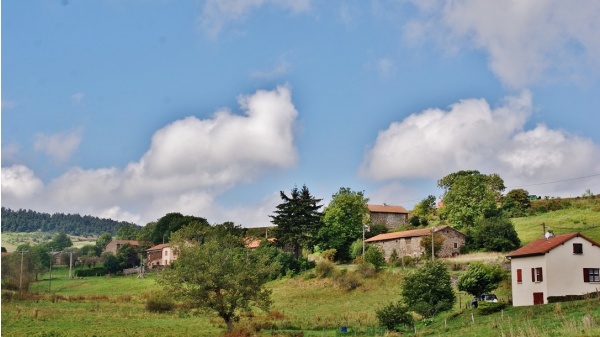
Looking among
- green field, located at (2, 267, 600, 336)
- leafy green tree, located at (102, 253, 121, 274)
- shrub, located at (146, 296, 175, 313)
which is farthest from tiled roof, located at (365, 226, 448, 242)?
leafy green tree, located at (102, 253, 121, 274)

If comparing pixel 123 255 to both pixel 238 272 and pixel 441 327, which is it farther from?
pixel 441 327

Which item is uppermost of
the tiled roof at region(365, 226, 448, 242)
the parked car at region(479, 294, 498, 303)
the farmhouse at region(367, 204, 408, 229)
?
the farmhouse at region(367, 204, 408, 229)

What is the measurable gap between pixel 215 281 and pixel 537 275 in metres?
25.3

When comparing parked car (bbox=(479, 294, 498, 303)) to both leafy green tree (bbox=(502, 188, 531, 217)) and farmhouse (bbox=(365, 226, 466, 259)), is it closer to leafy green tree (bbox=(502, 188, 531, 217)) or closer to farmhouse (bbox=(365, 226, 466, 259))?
farmhouse (bbox=(365, 226, 466, 259))

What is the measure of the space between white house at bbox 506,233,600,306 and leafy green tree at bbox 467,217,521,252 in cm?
2676

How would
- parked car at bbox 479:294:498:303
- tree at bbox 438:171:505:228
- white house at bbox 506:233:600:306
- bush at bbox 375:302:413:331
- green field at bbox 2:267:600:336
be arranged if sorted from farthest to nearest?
tree at bbox 438:171:505:228, parked car at bbox 479:294:498:303, white house at bbox 506:233:600:306, bush at bbox 375:302:413:331, green field at bbox 2:267:600:336

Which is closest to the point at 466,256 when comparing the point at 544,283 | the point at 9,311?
the point at 544,283

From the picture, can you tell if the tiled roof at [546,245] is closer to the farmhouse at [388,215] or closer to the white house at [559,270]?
the white house at [559,270]

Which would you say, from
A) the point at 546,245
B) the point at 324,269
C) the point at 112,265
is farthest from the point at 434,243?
the point at 112,265

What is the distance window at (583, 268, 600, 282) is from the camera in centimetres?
5078

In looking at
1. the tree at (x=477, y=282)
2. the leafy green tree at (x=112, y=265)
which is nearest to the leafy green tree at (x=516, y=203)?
the tree at (x=477, y=282)

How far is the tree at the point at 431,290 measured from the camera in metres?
52.3

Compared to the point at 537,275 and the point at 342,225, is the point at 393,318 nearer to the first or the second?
the point at 537,275

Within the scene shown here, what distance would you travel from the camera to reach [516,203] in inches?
4412
